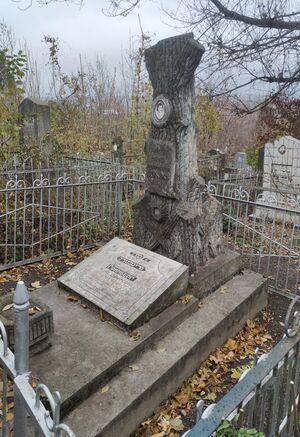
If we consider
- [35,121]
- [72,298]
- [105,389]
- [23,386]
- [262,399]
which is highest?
[35,121]

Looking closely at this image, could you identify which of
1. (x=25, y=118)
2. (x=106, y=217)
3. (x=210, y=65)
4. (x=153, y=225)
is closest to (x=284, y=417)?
(x=153, y=225)

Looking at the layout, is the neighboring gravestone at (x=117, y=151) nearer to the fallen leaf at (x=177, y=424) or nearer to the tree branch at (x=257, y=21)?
the tree branch at (x=257, y=21)

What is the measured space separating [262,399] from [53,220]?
200 inches

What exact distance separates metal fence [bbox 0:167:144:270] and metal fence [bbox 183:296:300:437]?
3.99 meters

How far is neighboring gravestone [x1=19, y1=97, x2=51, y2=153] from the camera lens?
25.8 feet

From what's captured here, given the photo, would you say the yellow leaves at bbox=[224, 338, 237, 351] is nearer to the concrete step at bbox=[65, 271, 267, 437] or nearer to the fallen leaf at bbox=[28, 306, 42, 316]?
the concrete step at bbox=[65, 271, 267, 437]

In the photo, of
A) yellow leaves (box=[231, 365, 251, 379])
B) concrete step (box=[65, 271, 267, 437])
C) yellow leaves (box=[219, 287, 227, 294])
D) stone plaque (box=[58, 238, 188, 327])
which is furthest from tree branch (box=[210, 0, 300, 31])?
yellow leaves (box=[231, 365, 251, 379])

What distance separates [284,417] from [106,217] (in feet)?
16.5

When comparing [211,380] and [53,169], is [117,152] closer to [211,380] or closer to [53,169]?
[53,169]

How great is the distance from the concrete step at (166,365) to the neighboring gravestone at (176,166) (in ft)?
1.81

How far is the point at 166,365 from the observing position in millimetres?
2957

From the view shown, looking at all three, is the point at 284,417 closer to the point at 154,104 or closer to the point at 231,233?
the point at 154,104

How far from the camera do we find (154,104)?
160 inches

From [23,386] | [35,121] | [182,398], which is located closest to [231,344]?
[182,398]
